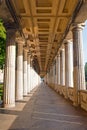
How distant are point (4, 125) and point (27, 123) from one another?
957 millimetres

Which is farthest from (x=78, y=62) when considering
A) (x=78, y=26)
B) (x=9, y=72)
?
(x=9, y=72)

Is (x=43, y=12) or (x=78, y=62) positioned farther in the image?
(x=78, y=62)

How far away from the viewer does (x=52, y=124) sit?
10172 mm

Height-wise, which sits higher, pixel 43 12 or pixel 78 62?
pixel 43 12

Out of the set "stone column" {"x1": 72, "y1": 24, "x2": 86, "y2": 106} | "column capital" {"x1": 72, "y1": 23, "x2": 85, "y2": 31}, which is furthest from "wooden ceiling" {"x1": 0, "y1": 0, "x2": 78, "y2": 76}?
"stone column" {"x1": 72, "y1": 24, "x2": 86, "y2": 106}

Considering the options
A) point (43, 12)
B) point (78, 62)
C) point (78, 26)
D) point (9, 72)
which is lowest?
point (9, 72)

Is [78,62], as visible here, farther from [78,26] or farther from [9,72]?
[9,72]

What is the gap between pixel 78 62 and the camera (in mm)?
17172

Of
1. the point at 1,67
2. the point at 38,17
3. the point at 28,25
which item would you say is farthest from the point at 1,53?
the point at 38,17

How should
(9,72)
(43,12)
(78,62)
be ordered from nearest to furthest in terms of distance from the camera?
(9,72)
(43,12)
(78,62)

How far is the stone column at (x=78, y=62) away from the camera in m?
17.2

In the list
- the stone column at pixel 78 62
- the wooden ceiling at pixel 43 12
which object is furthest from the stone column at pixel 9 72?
the stone column at pixel 78 62

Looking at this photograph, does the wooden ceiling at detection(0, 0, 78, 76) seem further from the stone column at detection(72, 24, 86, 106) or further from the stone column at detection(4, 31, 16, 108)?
the stone column at detection(4, 31, 16, 108)

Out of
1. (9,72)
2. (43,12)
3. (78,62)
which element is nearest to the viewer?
(9,72)
